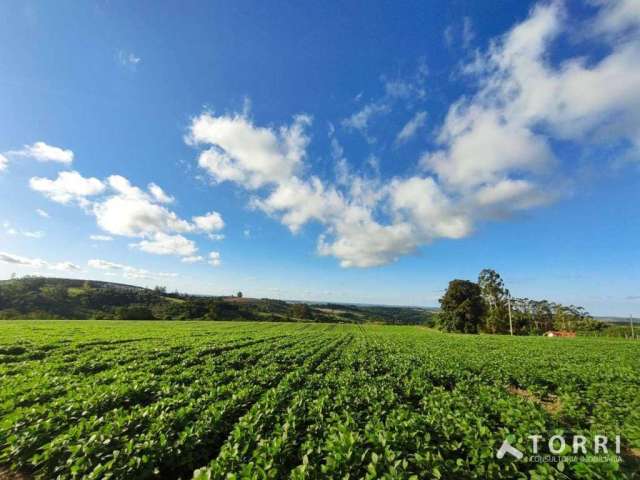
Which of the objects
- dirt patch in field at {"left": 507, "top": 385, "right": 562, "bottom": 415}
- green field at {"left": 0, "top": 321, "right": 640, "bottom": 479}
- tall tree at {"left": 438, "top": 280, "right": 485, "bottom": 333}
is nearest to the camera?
green field at {"left": 0, "top": 321, "right": 640, "bottom": 479}

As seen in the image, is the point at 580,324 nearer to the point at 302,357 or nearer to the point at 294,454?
the point at 302,357

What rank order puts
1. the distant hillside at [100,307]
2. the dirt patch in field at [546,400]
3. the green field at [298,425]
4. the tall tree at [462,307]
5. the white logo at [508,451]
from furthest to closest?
the distant hillside at [100,307], the tall tree at [462,307], the dirt patch in field at [546,400], the white logo at [508,451], the green field at [298,425]

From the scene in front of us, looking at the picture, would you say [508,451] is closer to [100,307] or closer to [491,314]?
[491,314]

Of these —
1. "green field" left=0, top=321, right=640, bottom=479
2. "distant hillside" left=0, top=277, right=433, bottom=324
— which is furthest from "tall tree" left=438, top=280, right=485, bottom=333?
"green field" left=0, top=321, right=640, bottom=479

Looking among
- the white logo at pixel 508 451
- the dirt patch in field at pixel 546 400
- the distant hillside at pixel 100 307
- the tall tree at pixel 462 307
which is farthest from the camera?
the distant hillside at pixel 100 307

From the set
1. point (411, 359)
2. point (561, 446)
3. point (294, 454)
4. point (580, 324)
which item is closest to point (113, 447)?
point (294, 454)

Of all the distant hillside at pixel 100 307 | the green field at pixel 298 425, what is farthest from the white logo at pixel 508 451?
the distant hillside at pixel 100 307

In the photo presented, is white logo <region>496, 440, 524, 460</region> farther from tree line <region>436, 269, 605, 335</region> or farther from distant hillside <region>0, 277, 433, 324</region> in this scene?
distant hillside <region>0, 277, 433, 324</region>

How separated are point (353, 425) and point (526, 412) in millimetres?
5099

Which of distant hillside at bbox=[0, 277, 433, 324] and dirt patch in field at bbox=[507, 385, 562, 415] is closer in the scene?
dirt patch in field at bbox=[507, 385, 562, 415]

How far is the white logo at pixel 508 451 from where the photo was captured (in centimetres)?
445

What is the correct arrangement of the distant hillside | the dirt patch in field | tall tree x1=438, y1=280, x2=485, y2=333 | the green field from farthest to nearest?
the distant hillside < tall tree x1=438, y1=280, x2=485, y2=333 < the dirt patch in field < the green field

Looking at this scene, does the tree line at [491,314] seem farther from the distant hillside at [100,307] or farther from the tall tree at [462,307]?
the distant hillside at [100,307]

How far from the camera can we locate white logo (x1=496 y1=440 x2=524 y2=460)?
14.6 ft
